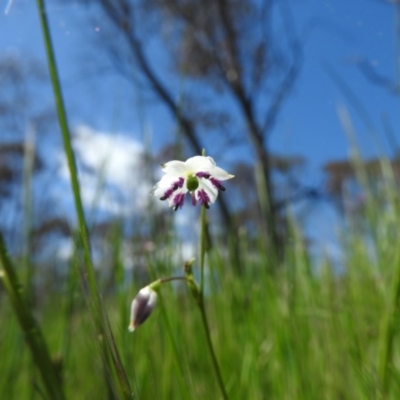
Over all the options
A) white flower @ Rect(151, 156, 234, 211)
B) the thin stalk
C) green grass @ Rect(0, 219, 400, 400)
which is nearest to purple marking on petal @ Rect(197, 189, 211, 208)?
white flower @ Rect(151, 156, 234, 211)

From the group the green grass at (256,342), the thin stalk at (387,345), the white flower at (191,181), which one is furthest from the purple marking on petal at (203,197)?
the green grass at (256,342)

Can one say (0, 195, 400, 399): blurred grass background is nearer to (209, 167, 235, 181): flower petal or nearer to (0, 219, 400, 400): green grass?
(0, 219, 400, 400): green grass

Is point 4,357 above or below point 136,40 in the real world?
below

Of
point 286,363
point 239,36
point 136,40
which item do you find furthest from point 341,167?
point 286,363

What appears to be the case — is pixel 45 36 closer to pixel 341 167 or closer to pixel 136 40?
pixel 136 40

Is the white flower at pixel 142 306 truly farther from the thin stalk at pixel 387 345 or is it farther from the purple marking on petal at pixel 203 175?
the thin stalk at pixel 387 345

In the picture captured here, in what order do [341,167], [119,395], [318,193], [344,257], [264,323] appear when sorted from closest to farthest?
[119,395]
[264,323]
[344,257]
[318,193]
[341,167]

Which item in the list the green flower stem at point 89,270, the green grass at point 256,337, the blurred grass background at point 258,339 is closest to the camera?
the green flower stem at point 89,270
